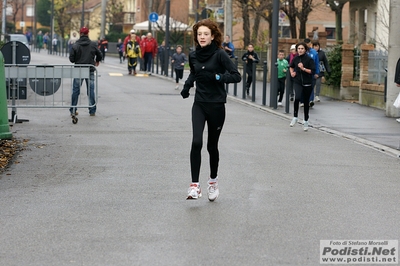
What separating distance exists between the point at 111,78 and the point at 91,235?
2884 cm

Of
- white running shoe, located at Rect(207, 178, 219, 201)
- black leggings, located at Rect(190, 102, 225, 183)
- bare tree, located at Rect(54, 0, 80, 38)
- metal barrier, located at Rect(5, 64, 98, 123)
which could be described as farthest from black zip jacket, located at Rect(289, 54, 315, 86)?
bare tree, located at Rect(54, 0, 80, 38)

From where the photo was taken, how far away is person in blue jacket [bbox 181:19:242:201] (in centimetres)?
891

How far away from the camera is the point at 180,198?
9.22m

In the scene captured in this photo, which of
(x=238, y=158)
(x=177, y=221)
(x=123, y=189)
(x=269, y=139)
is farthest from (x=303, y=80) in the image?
(x=177, y=221)

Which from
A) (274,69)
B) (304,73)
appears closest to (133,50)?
(274,69)

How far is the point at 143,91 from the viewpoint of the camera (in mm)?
28359

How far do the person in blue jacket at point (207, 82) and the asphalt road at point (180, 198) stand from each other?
36 centimetres

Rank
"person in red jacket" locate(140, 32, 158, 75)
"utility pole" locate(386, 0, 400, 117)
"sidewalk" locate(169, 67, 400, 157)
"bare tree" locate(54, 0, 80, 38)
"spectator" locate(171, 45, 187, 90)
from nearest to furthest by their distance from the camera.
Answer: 1. "sidewalk" locate(169, 67, 400, 157)
2. "utility pole" locate(386, 0, 400, 117)
3. "spectator" locate(171, 45, 187, 90)
4. "person in red jacket" locate(140, 32, 158, 75)
5. "bare tree" locate(54, 0, 80, 38)

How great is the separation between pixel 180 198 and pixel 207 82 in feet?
3.84

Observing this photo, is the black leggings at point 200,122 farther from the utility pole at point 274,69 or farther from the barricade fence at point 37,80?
the utility pole at point 274,69

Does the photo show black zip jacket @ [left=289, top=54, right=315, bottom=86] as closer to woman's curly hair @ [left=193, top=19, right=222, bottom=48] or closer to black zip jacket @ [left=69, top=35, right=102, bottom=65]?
black zip jacket @ [left=69, top=35, right=102, bottom=65]

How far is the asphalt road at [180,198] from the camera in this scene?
6.87 meters

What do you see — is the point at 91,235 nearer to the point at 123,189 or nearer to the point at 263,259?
the point at 263,259

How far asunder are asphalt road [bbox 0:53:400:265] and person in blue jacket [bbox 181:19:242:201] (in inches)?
14.2
